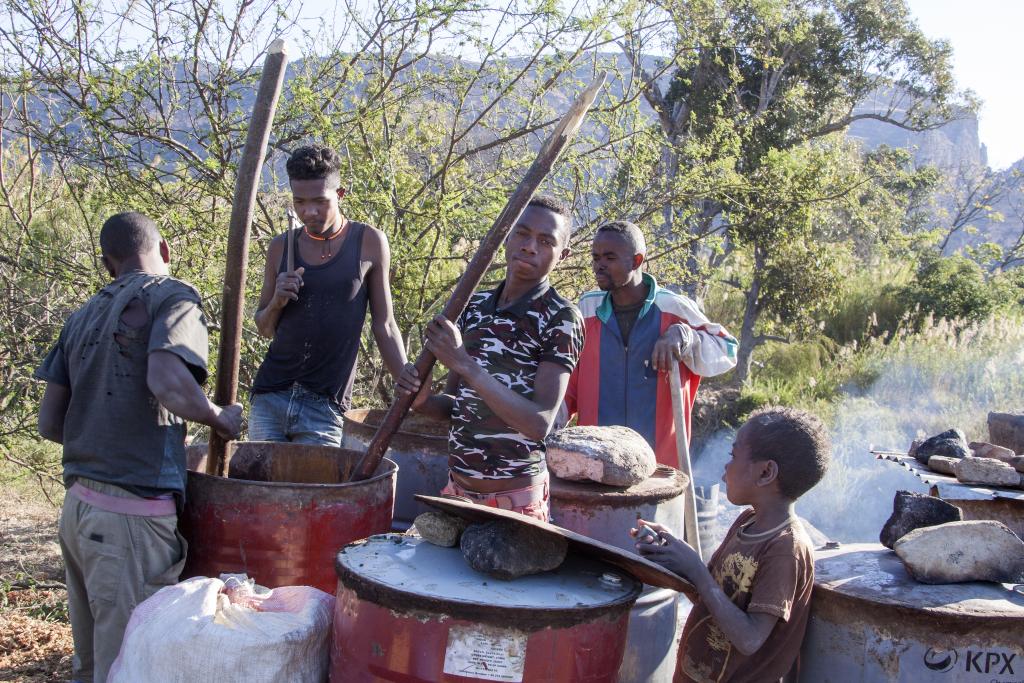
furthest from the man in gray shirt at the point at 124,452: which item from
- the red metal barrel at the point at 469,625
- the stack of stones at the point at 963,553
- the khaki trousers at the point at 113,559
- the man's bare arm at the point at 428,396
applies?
the stack of stones at the point at 963,553

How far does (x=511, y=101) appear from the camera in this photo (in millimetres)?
6426

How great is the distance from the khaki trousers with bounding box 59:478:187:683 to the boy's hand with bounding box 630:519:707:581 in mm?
1426

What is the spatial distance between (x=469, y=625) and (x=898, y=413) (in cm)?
969

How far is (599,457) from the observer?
3.31 m

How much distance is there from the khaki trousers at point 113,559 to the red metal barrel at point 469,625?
0.68 metres

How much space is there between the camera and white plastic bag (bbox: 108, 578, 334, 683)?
7.91 ft

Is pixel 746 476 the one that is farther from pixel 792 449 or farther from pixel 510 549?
pixel 510 549

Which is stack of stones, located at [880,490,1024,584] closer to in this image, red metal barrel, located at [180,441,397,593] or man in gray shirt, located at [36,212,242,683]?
red metal barrel, located at [180,441,397,593]

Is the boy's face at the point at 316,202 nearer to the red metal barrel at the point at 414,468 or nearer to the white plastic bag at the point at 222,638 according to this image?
the red metal barrel at the point at 414,468

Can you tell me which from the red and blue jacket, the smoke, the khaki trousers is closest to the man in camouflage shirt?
the khaki trousers

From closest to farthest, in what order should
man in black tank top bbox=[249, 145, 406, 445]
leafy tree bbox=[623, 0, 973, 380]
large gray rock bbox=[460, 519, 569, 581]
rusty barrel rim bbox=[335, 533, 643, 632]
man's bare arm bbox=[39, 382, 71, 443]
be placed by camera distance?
rusty barrel rim bbox=[335, 533, 643, 632]
large gray rock bbox=[460, 519, 569, 581]
man's bare arm bbox=[39, 382, 71, 443]
man in black tank top bbox=[249, 145, 406, 445]
leafy tree bbox=[623, 0, 973, 380]

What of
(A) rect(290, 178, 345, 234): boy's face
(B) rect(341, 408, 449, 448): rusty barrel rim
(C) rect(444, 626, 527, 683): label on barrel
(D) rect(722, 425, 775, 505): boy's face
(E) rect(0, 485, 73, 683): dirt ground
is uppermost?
(A) rect(290, 178, 345, 234): boy's face

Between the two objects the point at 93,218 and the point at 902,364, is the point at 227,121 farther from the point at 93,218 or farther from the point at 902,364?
the point at 902,364

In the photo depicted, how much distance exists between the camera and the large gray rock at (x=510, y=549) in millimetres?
2363
